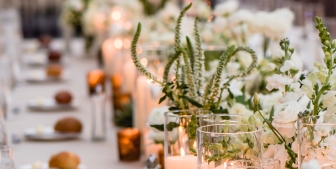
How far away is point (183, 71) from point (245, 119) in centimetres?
Answer: 28

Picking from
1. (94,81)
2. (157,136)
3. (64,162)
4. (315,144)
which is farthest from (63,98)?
(315,144)

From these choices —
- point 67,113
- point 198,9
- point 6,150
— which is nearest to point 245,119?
point 6,150

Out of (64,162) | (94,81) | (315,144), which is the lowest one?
(64,162)

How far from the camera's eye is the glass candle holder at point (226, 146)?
105 centimetres

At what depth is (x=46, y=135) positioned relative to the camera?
257 cm

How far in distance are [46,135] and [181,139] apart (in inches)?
55.2

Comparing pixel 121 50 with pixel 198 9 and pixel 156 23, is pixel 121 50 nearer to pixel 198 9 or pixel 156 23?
pixel 156 23

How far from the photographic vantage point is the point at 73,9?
544 cm

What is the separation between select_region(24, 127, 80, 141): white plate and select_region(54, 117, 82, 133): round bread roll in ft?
0.07

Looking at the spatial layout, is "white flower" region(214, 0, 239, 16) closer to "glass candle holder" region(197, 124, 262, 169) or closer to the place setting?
the place setting

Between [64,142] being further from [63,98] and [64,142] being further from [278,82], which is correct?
[278,82]

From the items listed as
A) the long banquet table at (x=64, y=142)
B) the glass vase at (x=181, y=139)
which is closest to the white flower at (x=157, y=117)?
the glass vase at (x=181, y=139)

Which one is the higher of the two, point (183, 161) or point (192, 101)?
point (192, 101)

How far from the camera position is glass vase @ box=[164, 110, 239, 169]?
49.2 inches
